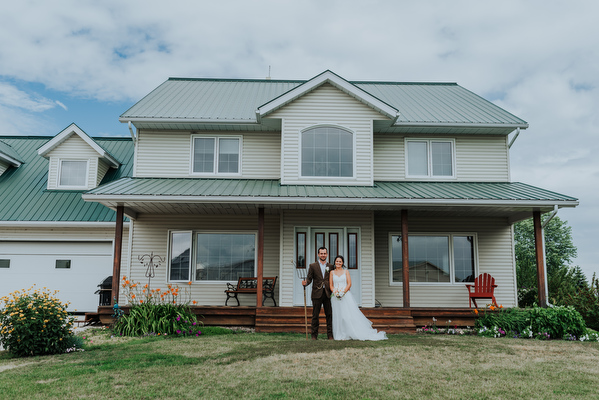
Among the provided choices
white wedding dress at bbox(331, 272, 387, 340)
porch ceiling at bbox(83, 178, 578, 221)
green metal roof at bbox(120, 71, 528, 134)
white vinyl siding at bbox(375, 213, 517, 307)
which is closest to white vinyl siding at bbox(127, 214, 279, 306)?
porch ceiling at bbox(83, 178, 578, 221)

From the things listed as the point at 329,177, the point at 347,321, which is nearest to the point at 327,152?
the point at 329,177

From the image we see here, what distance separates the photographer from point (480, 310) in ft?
38.3

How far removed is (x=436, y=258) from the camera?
1373 centimetres

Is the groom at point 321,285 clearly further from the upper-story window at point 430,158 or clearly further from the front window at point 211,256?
the upper-story window at point 430,158

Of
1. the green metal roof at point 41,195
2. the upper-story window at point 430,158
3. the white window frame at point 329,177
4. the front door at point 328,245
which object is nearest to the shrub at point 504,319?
the front door at point 328,245

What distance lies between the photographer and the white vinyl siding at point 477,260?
1347cm

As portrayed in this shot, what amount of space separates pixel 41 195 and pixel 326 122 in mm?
9492

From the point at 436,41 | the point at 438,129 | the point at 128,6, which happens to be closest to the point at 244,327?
the point at 438,129

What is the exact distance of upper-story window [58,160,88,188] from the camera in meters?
15.8

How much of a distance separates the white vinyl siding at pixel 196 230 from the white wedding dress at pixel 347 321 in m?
4.09

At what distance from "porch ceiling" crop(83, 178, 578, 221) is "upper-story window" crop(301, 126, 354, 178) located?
1.93 ft

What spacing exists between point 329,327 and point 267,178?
18.1ft

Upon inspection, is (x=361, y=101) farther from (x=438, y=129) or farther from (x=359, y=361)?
(x=359, y=361)

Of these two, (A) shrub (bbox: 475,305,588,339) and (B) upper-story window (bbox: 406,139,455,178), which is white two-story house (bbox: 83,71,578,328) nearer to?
(B) upper-story window (bbox: 406,139,455,178)
